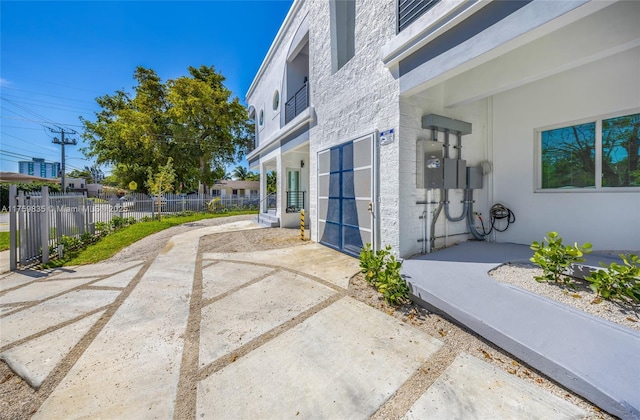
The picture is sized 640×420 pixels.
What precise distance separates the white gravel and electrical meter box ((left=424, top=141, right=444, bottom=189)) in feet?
5.98

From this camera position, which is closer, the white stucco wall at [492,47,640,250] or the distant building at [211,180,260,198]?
the white stucco wall at [492,47,640,250]

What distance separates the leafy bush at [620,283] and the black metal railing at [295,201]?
9.82 metres

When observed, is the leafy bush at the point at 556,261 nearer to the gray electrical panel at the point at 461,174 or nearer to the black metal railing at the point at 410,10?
the gray electrical panel at the point at 461,174

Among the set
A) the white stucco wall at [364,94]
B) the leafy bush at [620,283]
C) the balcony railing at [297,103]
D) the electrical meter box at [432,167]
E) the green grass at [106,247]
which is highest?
the balcony railing at [297,103]

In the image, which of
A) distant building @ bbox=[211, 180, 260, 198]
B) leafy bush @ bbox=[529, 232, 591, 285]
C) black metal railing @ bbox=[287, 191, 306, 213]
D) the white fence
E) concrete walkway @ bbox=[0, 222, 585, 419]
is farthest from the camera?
distant building @ bbox=[211, 180, 260, 198]

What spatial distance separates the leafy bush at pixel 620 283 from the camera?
8.57 ft

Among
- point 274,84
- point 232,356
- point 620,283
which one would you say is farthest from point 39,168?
Result: point 620,283

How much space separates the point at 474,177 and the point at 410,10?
11.3ft

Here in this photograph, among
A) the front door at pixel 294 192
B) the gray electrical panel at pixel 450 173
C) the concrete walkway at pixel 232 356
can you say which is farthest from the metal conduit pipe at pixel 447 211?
the front door at pixel 294 192

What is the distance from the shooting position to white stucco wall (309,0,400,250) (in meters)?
4.90

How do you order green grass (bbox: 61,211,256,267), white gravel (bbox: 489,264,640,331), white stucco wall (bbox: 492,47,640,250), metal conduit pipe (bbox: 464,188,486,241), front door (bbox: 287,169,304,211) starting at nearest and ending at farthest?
white gravel (bbox: 489,264,640,331)
white stucco wall (bbox: 492,47,640,250)
metal conduit pipe (bbox: 464,188,486,241)
green grass (bbox: 61,211,256,267)
front door (bbox: 287,169,304,211)

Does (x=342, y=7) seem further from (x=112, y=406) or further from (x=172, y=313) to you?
(x=112, y=406)

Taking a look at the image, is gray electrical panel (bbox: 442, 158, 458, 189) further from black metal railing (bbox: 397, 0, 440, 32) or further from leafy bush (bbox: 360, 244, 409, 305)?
black metal railing (bbox: 397, 0, 440, 32)

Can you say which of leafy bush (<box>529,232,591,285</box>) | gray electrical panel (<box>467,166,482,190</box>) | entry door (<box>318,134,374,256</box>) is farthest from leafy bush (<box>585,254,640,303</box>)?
entry door (<box>318,134,374,256</box>)
